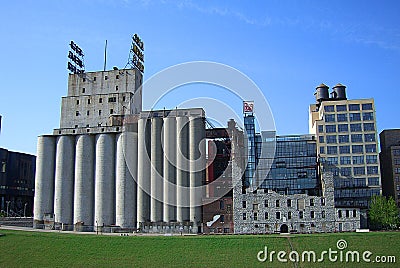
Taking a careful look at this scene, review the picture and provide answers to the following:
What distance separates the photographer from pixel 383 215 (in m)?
93.0

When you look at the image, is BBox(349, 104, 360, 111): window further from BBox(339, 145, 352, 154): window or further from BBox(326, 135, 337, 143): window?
BBox(339, 145, 352, 154): window

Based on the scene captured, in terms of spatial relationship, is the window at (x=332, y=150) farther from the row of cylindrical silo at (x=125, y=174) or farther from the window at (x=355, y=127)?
the row of cylindrical silo at (x=125, y=174)

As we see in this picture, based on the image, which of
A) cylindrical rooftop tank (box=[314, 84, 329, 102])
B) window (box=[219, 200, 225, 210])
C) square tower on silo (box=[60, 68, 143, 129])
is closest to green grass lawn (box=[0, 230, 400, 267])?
window (box=[219, 200, 225, 210])

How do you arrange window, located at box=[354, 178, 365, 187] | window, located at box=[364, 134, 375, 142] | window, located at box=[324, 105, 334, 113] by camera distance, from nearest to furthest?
window, located at box=[354, 178, 365, 187] → window, located at box=[364, 134, 375, 142] → window, located at box=[324, 105, 334, 113]

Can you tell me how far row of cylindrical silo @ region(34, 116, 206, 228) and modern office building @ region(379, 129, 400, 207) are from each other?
4424 centimetres

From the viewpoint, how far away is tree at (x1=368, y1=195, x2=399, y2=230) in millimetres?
92875

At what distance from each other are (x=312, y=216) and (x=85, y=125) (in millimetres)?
59778

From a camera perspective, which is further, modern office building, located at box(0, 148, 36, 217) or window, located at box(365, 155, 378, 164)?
modern office building, located at box(0, 148, 36, 217)

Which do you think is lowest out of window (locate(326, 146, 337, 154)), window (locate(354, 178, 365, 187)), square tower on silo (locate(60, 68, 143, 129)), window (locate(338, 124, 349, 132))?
window (locate(354, 178, 365, 187))

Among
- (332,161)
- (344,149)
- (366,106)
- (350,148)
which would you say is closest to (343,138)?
(344,149)

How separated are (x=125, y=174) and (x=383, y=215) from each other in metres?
52.7

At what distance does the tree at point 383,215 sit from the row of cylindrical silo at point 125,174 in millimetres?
34719

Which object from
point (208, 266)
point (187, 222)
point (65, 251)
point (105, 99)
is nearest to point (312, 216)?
point (187, 222)

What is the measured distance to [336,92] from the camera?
11550cm
